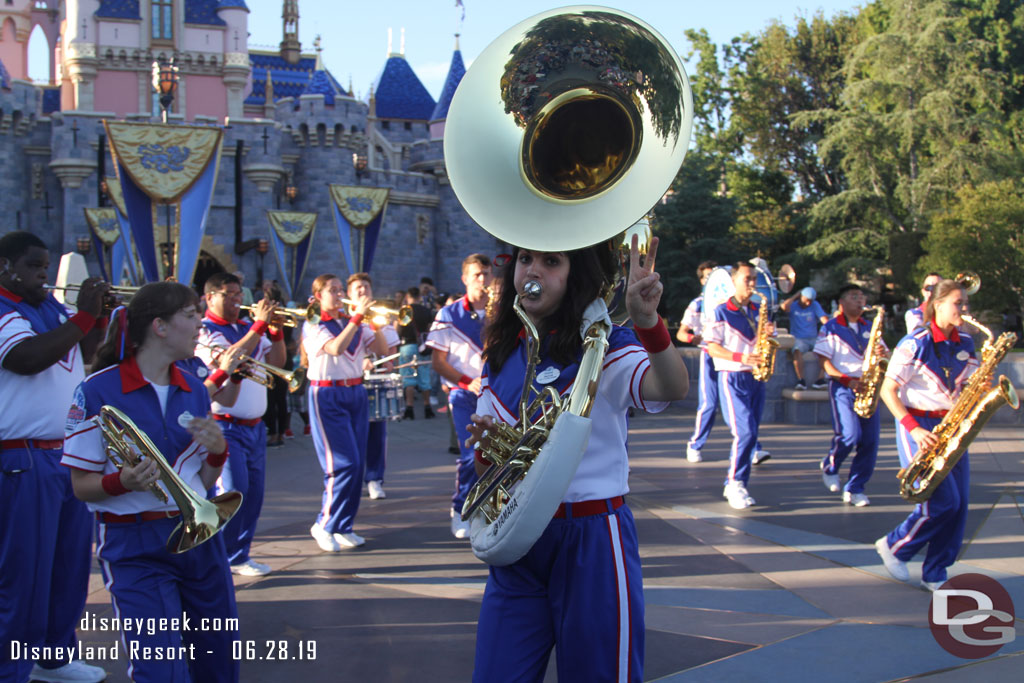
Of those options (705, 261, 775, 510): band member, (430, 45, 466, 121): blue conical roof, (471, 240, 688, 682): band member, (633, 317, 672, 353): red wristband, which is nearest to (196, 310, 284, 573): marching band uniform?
(471, 240, 688, 682): band member

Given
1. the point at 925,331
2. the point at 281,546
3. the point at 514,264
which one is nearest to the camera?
the point at 514,264

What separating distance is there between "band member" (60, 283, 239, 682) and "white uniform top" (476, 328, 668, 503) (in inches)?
48.2

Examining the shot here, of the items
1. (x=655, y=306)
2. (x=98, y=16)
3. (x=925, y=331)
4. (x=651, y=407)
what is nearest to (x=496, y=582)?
(x=651, y=407)

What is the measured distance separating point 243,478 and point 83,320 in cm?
182

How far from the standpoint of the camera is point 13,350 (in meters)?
3.99

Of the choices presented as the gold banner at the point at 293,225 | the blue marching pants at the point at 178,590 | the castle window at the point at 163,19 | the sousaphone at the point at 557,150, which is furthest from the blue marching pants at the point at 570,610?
the castle window at the point at 163,19

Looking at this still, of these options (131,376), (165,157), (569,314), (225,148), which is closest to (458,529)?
(131,376)

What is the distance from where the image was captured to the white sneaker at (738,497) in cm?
774

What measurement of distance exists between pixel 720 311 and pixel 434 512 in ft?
10.1

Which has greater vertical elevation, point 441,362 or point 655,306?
point 655,306

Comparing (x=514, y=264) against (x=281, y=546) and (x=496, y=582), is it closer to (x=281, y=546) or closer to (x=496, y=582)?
(x=496, y=582)

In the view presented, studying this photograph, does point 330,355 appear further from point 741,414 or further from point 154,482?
point 154,482

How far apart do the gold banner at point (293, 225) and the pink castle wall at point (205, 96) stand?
21579mm

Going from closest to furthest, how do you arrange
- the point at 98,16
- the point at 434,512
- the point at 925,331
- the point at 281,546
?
1. the point at 925,331
2. the point at 281,546
3. the point at 434,512
4. the point at 98,16
